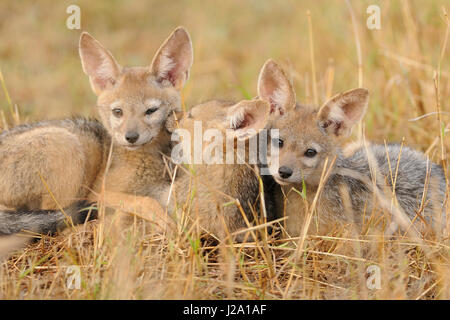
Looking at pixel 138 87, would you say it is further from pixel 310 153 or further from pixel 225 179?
pixel 310 153

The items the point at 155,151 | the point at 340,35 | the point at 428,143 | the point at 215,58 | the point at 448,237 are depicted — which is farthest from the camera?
the point at 215,58

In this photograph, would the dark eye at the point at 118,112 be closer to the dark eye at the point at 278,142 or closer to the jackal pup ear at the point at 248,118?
the jackal pup ear at the point at 248,118

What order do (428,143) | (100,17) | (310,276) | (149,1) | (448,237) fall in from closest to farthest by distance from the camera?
(310,276) < (448,237) < (428,143) < (100,17) < (149,1)

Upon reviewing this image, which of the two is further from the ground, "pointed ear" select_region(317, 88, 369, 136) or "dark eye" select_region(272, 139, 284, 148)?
"pointed ear" select_region(317, 88, 369, 136)

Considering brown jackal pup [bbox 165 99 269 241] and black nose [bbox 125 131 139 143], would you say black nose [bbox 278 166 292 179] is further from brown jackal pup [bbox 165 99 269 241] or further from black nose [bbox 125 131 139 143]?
black nose [bbox 125 131 139 143]

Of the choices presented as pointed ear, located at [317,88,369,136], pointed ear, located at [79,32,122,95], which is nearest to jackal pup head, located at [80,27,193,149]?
pointed ear, located at [79,32,122,95]

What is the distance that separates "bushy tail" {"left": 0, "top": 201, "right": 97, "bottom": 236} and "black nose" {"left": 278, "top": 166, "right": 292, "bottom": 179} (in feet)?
4.38

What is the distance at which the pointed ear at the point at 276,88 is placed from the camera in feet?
12.7

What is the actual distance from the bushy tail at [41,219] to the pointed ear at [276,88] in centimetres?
153

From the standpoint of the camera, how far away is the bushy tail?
11.9 feet

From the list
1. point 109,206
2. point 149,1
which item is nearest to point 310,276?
point 109,206

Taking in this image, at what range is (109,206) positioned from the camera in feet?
12.2

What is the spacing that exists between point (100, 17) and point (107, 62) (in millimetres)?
6240
